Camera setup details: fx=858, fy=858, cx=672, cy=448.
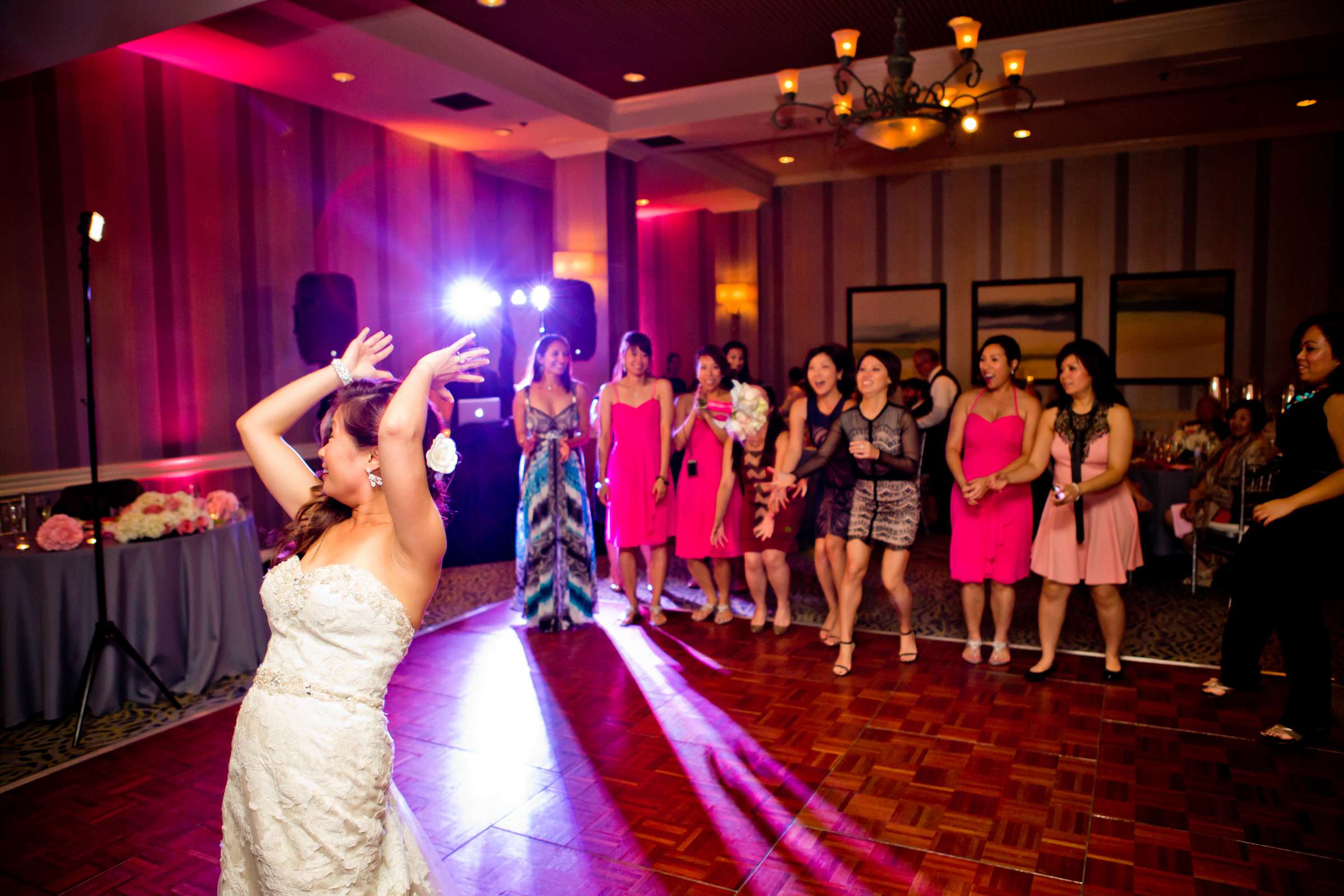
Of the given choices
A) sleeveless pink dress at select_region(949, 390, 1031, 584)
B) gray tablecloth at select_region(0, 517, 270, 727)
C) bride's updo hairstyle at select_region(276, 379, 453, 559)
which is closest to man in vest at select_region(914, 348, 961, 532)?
sleeveless pink dress at select_region(949, 390, 1031, 584)

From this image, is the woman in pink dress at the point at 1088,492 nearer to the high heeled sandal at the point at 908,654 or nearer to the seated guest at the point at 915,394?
the high heeled sandal at the point at 908,654

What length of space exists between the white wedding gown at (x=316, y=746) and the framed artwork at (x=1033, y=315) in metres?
8.71

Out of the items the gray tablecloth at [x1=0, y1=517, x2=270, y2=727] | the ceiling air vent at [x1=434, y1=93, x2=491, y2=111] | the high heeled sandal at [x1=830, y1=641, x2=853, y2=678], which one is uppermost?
the ceiling air vent at [x1=434, y1=93, x2=491, y2=111]

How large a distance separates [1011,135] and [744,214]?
3.31m

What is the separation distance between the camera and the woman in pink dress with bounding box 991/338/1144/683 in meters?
3.86

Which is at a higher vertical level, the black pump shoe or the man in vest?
the man in vest

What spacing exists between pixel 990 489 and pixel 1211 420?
11.5 feet

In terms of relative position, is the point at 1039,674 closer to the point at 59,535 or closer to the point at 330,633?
the point at 330,633

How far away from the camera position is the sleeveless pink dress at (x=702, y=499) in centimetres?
492

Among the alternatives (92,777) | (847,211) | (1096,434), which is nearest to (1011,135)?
(847,211)

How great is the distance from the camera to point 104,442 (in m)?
5.29

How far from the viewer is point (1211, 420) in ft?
21.0

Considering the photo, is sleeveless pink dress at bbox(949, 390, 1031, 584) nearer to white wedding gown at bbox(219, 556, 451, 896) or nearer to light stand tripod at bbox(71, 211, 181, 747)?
white wedding gown at bbox(219, 556, 451, 896)

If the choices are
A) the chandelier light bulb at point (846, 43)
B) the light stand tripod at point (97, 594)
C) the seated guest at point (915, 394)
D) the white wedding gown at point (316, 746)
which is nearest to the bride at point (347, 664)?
the white wedding gown at point (316, 746)
